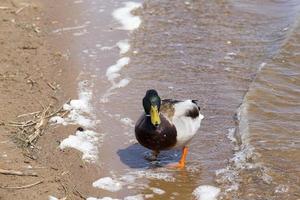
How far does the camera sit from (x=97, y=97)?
26.6 feet

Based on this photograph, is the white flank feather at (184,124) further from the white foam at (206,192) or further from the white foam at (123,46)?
the white foam at (123,46)

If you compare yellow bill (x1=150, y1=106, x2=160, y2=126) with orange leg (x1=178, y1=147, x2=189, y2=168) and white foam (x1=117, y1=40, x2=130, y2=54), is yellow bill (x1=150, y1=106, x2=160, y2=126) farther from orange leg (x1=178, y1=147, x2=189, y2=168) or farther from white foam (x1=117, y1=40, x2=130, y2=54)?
white foam (x1=117, y1=40, x2=130, y2=54)

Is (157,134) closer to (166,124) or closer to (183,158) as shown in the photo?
(166,124)

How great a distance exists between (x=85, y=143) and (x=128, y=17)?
4.36 m

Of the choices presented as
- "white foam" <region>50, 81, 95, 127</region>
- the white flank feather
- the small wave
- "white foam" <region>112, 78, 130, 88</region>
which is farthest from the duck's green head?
"white foam" <region>112, 78, 130, 88</region>

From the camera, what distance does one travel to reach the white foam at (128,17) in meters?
10.6

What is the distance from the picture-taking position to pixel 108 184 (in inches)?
248

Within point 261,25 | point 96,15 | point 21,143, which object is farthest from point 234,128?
point 96,15

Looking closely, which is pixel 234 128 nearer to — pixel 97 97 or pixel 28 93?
pixel 97 97

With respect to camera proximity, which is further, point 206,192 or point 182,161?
point 182,161

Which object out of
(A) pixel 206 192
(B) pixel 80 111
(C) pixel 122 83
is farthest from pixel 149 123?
(C) pixel 122 83

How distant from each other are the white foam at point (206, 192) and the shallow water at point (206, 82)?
61 millimetres

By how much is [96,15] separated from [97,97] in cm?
329

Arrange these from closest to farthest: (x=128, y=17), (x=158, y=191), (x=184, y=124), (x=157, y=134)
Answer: (x=158, y=191), (x=157, y=134), (x=184, y=124), (x=128, y=17)
